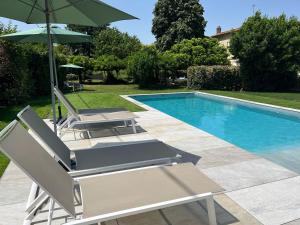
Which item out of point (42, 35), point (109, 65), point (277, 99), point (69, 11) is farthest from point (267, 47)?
point (69, 11)

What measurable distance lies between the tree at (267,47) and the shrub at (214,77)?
2.47 feet

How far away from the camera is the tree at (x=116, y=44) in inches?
1422

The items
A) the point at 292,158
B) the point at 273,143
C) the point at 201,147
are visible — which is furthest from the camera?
the point at 273,143

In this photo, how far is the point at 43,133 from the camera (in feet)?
14.0

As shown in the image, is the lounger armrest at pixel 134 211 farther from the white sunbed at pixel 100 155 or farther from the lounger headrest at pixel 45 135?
the lounger headrest at pixel 45 135

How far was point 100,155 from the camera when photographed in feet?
14.6

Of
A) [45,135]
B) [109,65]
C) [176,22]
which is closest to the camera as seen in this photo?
[45,135]

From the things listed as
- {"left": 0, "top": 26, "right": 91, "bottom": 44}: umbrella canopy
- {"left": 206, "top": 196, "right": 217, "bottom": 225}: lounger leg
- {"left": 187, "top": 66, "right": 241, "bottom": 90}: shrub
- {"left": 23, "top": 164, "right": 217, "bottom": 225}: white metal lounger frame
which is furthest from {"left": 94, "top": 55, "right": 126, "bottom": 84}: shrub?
{"left": 206, "top": 196, "right": 217, "bottom": 225}: lounger leg

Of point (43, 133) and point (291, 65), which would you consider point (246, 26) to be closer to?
point (291, 65)

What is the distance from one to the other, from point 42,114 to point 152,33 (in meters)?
29.6

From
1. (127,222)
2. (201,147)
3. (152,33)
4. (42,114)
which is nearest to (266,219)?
(127,222)

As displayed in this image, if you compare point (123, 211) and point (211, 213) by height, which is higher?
point (123, 211)

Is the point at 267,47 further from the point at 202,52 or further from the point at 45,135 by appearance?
the point at 45,135

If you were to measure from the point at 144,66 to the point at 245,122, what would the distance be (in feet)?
37.6
